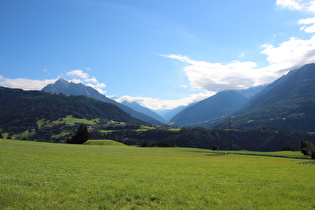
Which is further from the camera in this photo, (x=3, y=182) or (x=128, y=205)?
(x=3, y=182)

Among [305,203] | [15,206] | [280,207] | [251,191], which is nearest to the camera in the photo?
[15,206]

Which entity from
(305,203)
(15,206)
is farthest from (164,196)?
(305,203)

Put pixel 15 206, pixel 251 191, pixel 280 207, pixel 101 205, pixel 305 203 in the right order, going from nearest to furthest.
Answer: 1. pixel 15 206
2. pixel 101 205
3. pixel 280 207
4. pixel 305 203
5. pixel 251 191

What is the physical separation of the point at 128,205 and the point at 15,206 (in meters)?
6.59

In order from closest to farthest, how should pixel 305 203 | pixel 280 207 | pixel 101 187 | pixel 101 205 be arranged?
pixel 101 205 < pixel 280 207 < pixel 305 203 < pixel 101 187

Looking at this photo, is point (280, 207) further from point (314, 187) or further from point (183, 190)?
point (314, 187)

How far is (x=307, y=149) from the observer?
70.0 m

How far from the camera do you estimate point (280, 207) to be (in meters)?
13.1

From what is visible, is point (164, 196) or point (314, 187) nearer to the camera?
point (164, 196)

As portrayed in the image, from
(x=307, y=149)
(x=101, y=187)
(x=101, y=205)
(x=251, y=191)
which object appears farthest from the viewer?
(x=307, y=149)

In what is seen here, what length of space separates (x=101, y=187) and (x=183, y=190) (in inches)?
261

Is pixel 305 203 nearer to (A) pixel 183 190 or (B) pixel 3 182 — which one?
(A) pixel 183 190

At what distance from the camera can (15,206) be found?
1114 centimetres

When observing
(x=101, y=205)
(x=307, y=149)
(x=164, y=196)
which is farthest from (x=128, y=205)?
(x=307, y=149)
